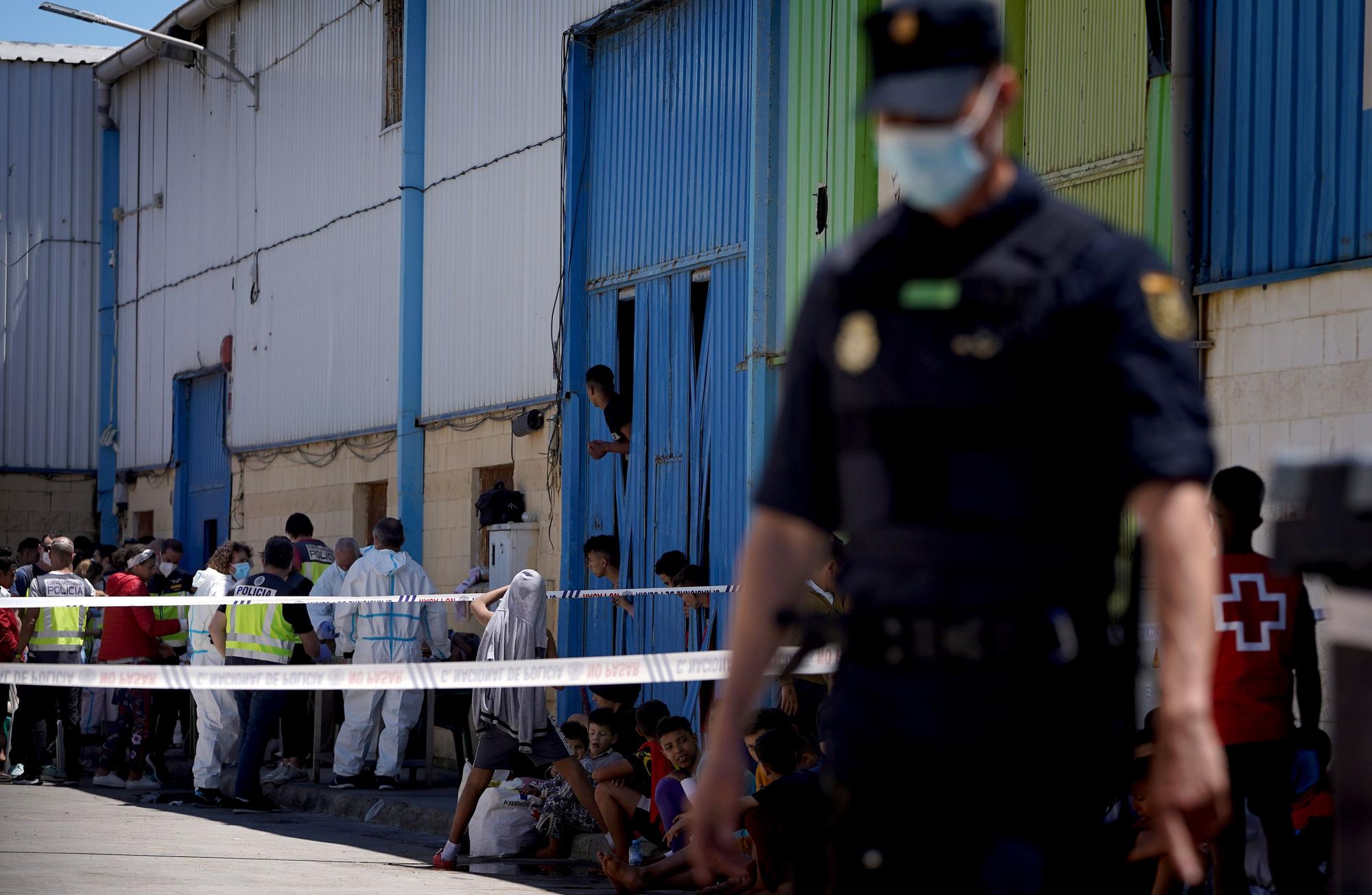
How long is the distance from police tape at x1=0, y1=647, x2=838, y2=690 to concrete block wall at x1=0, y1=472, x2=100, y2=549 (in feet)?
57.4

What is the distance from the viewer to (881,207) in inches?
456

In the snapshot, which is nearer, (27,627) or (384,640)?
(384,640)

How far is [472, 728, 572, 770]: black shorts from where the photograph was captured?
1010cm

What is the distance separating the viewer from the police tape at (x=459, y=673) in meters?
8.11

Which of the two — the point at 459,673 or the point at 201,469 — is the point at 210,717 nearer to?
the point at 459,673

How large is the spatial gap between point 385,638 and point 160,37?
9.75 m

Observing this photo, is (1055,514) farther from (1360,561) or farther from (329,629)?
(329,629)

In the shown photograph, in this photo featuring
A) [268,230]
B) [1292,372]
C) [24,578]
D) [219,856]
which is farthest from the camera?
[268,230]

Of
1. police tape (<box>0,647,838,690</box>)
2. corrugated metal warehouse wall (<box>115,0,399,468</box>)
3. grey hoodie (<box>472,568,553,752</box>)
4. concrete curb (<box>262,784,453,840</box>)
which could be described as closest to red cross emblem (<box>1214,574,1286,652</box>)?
police tape (<box>0,647,838,690</box>)

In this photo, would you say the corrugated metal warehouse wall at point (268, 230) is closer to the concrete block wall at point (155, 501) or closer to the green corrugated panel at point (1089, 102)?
the concrete block wall at point (155, 501)

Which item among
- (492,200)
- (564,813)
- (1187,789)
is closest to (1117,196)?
(564,813)

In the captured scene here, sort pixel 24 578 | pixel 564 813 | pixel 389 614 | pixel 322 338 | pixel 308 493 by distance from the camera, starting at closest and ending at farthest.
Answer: pixel 564 813 → pixel 389 614 → pixel 24 578 → pixel 322 338 → pixel 308 493

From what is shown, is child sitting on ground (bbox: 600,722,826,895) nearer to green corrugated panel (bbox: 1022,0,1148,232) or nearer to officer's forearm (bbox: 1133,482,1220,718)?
green corrugated panel (bbox: 1022,0,1148,232)

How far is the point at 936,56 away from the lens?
2729mm
